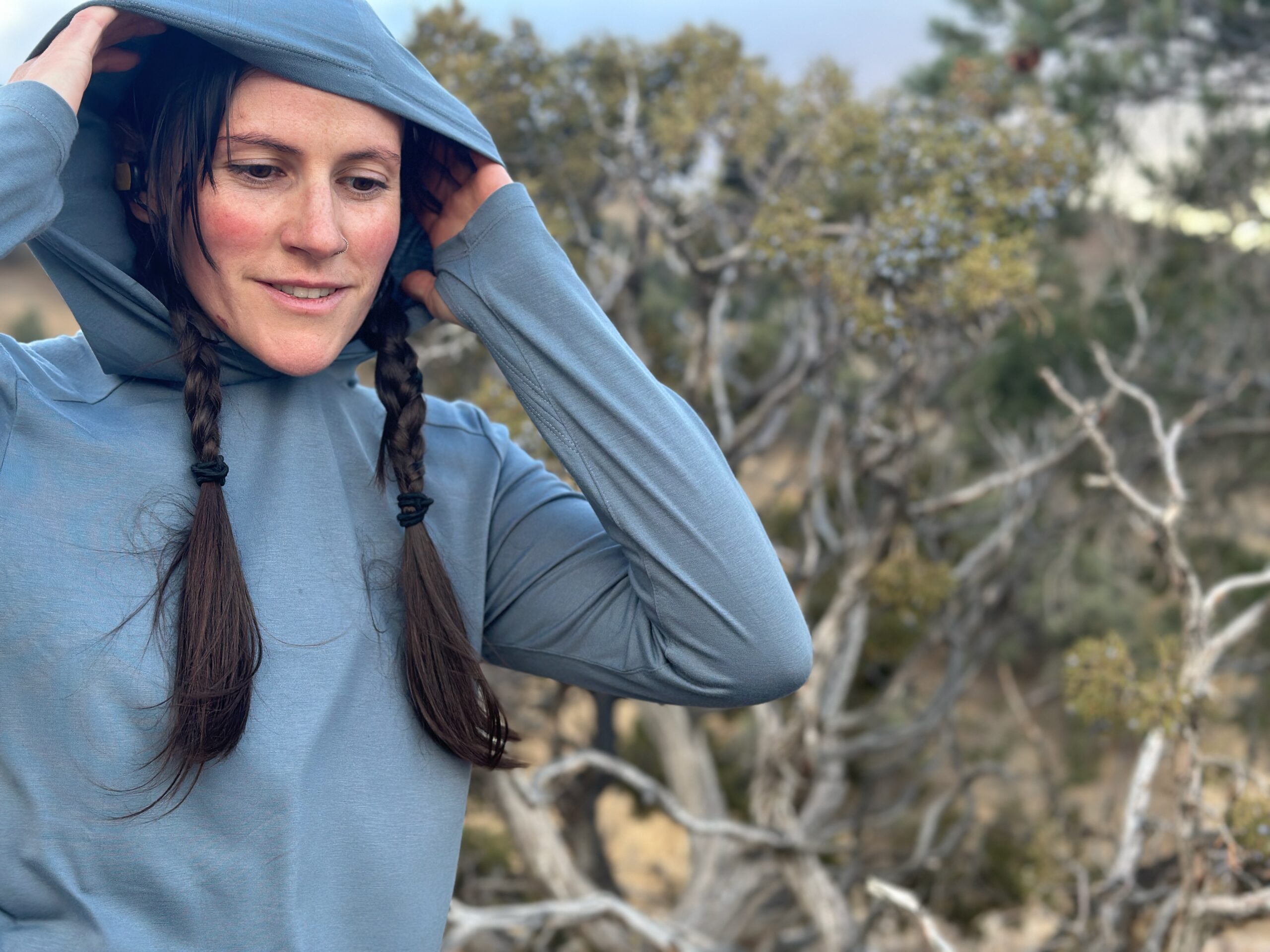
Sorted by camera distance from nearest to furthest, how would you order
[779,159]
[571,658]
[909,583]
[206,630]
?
1. [206,630]
2. [571,658]
3. [909,583]
4. [779,159]

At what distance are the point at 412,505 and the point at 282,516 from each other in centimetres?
12

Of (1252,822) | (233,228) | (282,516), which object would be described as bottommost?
(1252,822)

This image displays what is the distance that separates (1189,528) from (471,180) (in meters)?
7.31

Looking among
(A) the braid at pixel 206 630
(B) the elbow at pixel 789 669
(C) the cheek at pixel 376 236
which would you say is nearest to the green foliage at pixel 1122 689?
(B) the elbow at pixel 789 669

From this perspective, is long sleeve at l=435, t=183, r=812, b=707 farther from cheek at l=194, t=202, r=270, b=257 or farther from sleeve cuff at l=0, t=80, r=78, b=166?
sleeve cuff at l=0, t=80, r=78, b=166

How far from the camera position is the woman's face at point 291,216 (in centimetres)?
104

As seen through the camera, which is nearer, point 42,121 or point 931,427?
point 42,121

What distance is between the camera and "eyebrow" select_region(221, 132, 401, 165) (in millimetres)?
1029

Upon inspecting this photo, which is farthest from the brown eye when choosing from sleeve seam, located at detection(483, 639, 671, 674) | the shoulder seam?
sleeve seam, located at detection(483, 639, 671, 674)

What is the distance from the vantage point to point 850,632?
18.0 ft

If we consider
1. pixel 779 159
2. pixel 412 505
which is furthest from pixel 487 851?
pixel 412 505

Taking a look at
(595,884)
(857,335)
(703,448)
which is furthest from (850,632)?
(703,448)

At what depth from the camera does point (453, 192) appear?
120 centimetres

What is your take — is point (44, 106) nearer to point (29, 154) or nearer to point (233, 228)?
point (29, 154)
